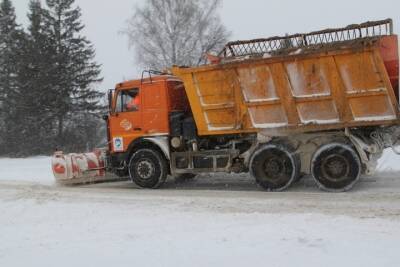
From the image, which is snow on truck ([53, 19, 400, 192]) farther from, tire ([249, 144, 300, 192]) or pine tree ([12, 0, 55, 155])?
pine tree ([12, 0, 55, 155])

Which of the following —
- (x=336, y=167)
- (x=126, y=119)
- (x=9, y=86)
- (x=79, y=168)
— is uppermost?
(x=9, y=86)

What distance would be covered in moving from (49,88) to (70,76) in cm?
162

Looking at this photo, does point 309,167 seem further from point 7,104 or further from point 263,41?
point 7,104

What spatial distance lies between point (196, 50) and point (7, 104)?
1351cm

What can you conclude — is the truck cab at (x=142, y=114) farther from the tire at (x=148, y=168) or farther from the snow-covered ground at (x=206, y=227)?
the snow-covered ground at (x=206, y=227)

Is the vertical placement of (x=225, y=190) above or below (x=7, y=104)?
below

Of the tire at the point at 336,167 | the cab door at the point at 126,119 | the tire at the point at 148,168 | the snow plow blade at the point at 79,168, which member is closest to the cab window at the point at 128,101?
the cab door at the point at 126,119

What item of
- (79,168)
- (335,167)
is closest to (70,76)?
(79,168)

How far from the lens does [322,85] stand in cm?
900

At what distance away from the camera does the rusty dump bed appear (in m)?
8.66

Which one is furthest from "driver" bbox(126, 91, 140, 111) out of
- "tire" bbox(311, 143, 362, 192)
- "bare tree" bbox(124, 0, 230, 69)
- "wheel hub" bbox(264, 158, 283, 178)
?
"bare tree" bbox(124, 0, 230, 69)

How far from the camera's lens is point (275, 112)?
9469 millimetres

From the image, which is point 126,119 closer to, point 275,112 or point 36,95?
point 275,112

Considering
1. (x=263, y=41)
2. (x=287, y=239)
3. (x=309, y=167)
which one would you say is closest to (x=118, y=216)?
(x=287, y=239)
